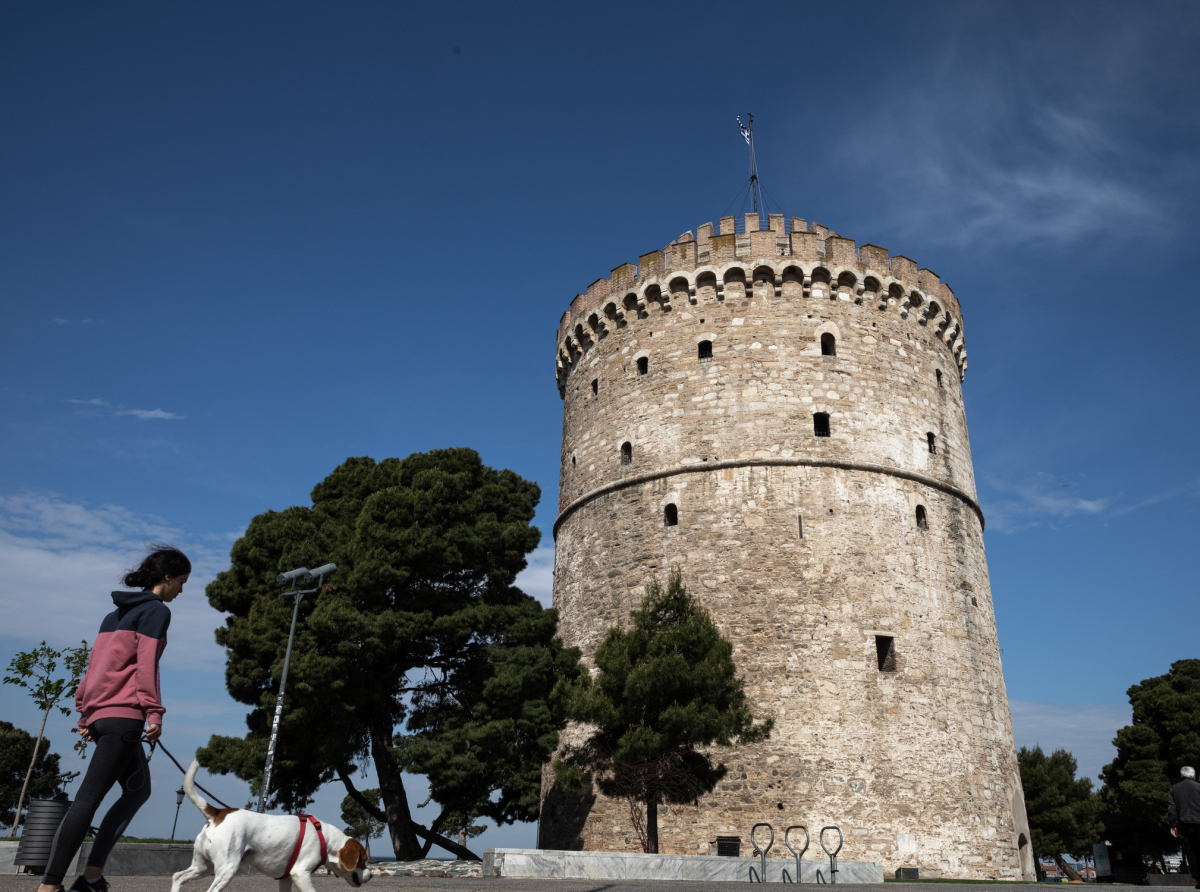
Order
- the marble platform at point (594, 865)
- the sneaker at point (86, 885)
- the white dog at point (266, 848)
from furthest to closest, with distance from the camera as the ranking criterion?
the marble platform at point (594, 865) → the white dog at point (266, 848) → the sneaker at point (86, 885)

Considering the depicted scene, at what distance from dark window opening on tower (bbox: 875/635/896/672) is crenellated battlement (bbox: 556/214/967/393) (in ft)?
25.2

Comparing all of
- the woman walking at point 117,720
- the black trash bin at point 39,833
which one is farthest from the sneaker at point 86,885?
the black trash bin at point 39,833

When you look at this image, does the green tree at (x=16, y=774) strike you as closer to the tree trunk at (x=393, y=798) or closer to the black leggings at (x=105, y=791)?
the tree trunk at (x=393, y=798)

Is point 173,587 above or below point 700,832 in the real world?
above

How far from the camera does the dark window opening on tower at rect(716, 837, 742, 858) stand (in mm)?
15727

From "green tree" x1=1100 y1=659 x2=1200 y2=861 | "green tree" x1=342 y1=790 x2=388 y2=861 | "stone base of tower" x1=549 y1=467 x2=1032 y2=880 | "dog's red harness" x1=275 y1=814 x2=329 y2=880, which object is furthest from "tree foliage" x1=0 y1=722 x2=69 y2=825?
"green tree" x1=1100 y1=659 x2=1200 y2=861

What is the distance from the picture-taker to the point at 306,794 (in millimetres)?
17172

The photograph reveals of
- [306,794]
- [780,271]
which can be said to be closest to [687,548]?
[780,271]

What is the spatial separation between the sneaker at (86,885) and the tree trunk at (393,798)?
40.4ft

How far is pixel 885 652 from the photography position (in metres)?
17.2

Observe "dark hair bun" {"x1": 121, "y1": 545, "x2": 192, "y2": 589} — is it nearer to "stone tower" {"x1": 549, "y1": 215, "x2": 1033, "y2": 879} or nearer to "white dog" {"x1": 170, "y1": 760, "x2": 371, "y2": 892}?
"white dog" {"x1": 170, "y1": 760, "x2": 371, "y2": 892}

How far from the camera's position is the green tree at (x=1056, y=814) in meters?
32.2

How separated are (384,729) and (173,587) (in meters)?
13.3

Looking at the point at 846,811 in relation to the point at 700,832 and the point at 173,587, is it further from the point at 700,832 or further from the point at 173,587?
the point at 173,587
